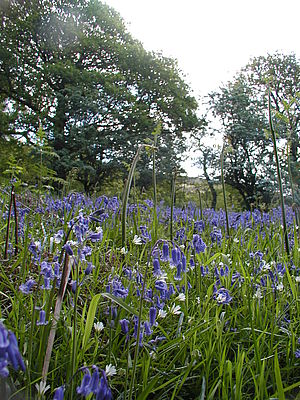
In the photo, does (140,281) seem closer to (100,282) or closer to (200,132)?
(100,282)

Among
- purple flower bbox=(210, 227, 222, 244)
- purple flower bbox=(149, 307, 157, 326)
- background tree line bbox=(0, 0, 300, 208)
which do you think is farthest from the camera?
background tree line bbox=(0, 0, 300, 208)

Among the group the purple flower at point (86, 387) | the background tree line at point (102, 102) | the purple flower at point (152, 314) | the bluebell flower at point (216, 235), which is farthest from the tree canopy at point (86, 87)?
the purple flower at point (86, 387)

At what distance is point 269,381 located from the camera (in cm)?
155

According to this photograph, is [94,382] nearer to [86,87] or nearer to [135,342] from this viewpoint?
[135,342]

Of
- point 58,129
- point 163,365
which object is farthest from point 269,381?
point 58,129

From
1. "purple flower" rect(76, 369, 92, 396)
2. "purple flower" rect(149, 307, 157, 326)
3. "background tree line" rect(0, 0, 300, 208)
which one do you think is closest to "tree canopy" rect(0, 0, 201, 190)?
"background tree line" rect(0, 0, 300, 208)

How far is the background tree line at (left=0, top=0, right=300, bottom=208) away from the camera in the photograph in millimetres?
16438

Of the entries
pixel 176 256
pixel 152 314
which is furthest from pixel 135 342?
pixel 176 256

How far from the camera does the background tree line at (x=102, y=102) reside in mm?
16438

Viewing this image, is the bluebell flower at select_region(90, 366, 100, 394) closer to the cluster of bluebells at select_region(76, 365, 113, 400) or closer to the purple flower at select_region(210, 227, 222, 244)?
the cluster of bluebells at select_region(76, 365, 113, 400)

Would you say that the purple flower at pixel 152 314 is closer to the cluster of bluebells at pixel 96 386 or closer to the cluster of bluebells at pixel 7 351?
the cluster of bluebells at pixel 96 386

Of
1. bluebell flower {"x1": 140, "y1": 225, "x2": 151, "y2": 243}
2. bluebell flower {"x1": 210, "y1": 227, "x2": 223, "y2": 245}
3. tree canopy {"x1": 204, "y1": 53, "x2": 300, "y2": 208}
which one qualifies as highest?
tree canopy {"x1": 204, "y1": 53, "x2": 300, "y2": 208}

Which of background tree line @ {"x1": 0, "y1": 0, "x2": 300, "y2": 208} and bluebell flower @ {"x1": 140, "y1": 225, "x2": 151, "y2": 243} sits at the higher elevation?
background tree line @ {"x1": 0, "y1": 0, "x2": 300, "y2": 208}

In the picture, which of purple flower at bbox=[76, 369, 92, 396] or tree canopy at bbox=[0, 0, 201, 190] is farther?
tree canopy at bbox=[0, 0, 201, 190]
